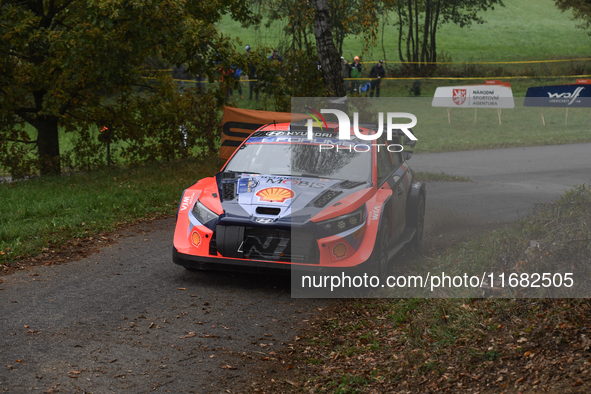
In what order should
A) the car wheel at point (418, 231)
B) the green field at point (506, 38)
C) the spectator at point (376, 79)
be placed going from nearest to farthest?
1. the car wheel at point (418, 231)
2. the spectator at point (376, 79)
3. the green field at point (506, 38)

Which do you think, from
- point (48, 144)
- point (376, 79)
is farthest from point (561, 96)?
point (376, 79)

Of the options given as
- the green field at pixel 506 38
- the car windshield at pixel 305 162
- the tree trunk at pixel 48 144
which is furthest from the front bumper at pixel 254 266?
the green field at pixel 506 38

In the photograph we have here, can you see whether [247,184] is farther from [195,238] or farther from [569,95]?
[569,95]

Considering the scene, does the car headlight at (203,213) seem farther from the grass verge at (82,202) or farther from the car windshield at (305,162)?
the grass verge at (82,202)

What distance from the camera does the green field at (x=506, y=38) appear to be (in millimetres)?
54688

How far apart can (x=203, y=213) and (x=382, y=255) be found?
2.01m

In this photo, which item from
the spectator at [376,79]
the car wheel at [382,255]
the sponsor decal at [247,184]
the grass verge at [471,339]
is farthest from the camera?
the spectator at [376,79]

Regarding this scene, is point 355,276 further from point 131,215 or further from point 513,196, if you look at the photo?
point 131,215

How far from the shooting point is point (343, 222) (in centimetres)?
651

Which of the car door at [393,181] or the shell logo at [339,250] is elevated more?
the car door at [393,181]

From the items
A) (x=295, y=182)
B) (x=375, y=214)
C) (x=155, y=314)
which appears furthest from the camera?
(x=295, y=182)

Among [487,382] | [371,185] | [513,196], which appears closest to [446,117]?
[513,196]

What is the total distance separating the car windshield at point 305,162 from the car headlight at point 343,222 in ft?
2.57

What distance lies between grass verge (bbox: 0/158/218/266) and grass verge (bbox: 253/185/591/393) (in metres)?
4.52
